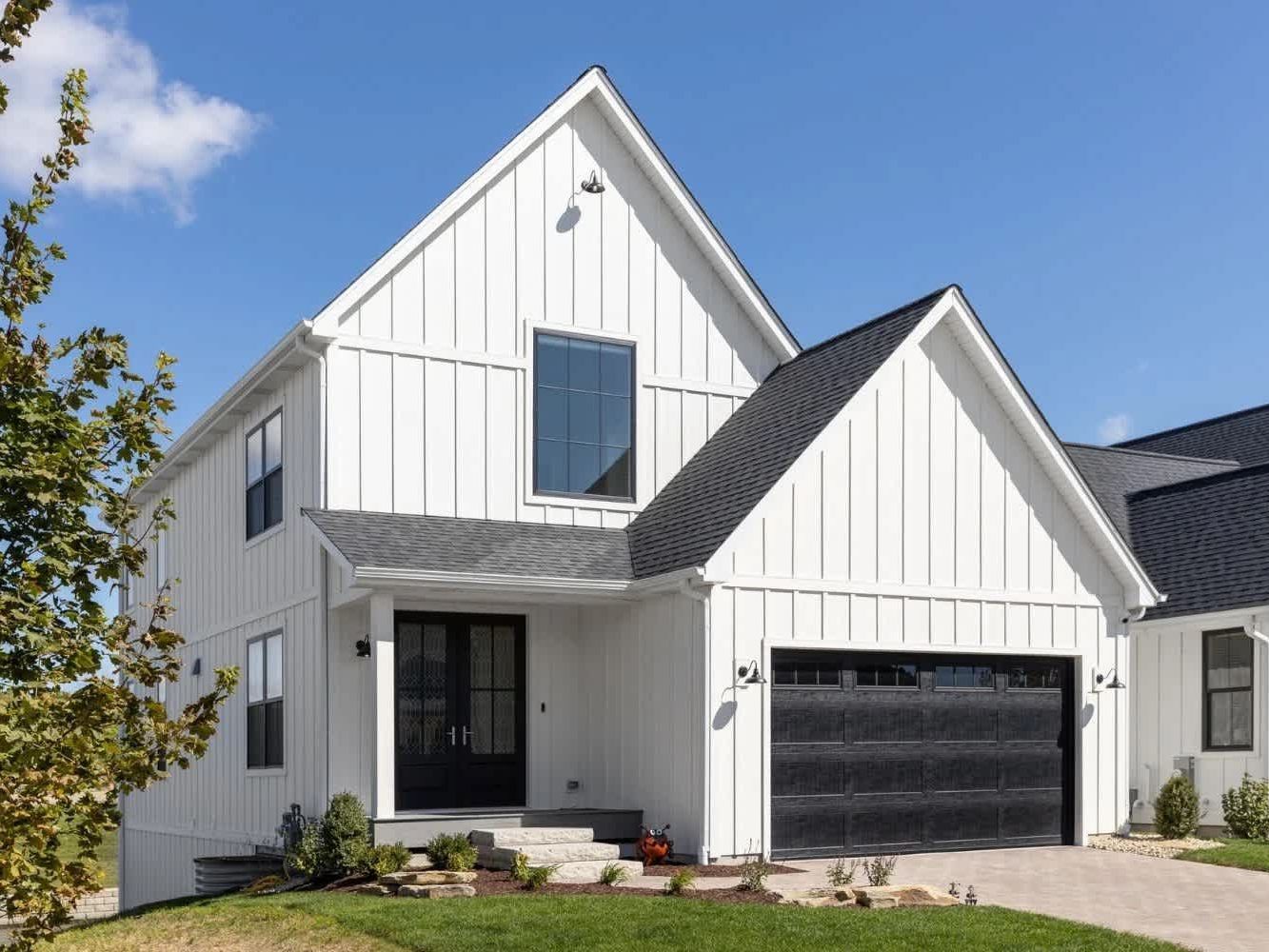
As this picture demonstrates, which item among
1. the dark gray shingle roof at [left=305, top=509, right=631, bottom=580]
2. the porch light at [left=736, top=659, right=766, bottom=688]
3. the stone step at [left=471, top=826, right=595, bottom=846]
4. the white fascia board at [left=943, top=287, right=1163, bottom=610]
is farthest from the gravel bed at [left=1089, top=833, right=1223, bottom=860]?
the dark gray shingle roof at [left=305, top=509, right=631, bottom=580]

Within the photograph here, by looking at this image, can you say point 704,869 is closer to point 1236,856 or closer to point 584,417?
point 1236,856

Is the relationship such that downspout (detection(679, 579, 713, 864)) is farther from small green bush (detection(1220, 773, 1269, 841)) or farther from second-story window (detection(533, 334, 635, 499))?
small green bush (detection(1220, 773, 1269, 841))

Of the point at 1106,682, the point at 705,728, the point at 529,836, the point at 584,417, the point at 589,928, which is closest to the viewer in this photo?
the point at 589,928

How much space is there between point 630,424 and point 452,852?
6301 mm

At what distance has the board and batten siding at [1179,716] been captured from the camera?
63.3ft

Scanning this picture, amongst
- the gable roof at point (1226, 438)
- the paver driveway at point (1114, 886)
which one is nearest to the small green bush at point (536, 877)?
the paver driveway at point (1114, 886)

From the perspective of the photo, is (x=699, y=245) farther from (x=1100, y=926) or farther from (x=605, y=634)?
(x=1100, y=926)

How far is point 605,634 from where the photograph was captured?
17.8m

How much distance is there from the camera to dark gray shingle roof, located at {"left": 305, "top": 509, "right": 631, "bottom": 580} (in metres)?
15.8

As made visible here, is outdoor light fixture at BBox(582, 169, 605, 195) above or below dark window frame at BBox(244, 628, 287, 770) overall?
above

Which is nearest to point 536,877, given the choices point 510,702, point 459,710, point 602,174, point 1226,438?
point 459,710

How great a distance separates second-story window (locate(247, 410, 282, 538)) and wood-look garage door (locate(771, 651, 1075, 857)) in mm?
6827

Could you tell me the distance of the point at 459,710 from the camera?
56.6 feet

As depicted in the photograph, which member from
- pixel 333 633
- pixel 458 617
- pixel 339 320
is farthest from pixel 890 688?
pixel 339 320
